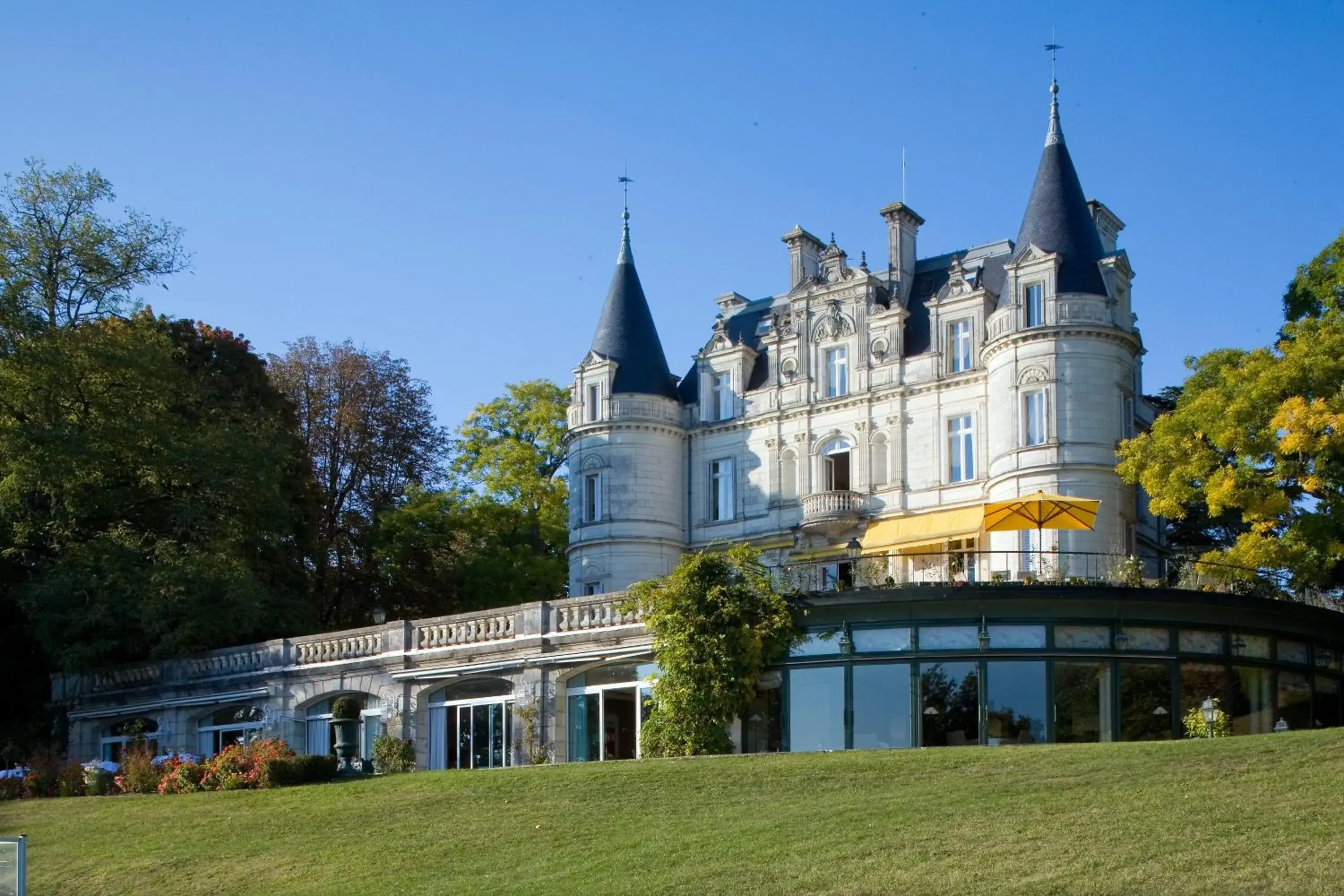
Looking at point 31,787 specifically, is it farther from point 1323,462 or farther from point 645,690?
point 1323,462

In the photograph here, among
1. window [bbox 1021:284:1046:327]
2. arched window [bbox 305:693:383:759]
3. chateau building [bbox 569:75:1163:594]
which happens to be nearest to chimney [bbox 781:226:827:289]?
chateau building [bbox 569:75:1163:594]

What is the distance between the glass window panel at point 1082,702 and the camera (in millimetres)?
29734

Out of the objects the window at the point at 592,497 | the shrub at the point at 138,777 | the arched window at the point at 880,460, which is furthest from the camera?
the window at the point at 592,497

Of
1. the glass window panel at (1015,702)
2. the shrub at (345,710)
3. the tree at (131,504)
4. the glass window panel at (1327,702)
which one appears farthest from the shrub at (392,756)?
the glass window panel at (1327,702)

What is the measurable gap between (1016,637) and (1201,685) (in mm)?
3424

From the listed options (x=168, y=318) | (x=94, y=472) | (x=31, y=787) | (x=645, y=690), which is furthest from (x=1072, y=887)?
(x=168, y=318)

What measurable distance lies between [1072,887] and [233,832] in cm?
1380

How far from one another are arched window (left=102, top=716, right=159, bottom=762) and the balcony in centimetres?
1821

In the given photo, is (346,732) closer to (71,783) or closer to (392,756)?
(392,756)

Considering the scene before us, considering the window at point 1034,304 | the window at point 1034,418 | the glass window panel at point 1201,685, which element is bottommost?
the glass window panel at point 1201,685

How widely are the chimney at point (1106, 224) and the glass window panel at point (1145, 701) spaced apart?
75.0ft

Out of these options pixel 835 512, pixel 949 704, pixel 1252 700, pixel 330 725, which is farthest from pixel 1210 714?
pixel 835 512

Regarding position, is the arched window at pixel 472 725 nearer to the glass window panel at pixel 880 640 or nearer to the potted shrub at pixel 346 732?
the potted shrub at pixel 346 732

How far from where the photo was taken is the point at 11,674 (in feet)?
140
